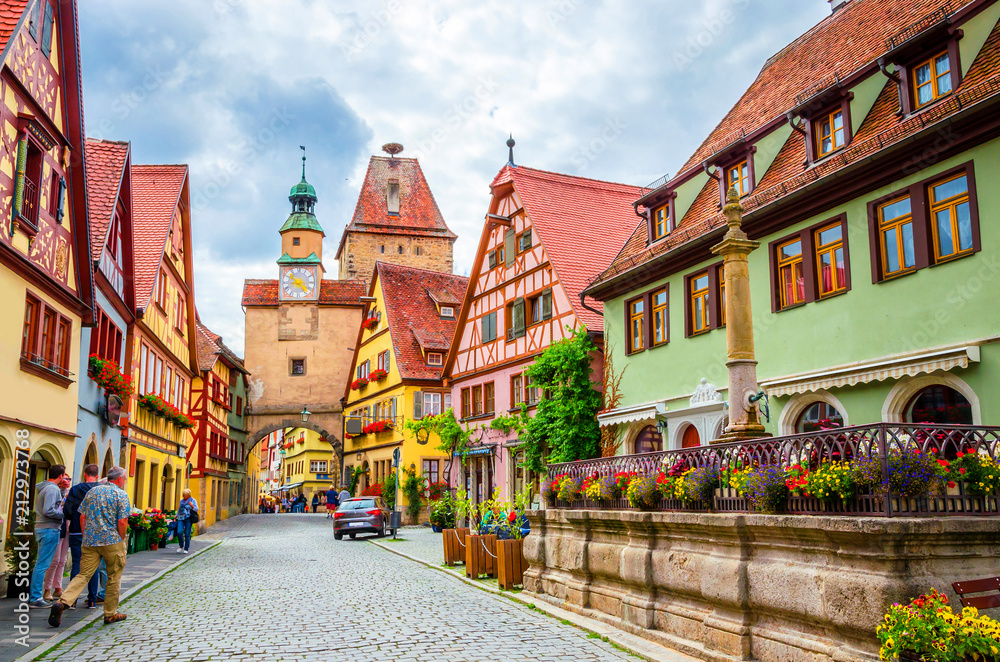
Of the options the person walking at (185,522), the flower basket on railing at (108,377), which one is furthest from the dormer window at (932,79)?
the person walking at (185,522)

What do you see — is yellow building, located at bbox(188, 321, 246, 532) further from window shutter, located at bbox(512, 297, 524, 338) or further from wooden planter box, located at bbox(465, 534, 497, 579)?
wooden planter box, located at bbox(465, 534, 497, 579)

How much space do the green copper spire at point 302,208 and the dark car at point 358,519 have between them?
33.0 meters

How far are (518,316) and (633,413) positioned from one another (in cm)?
845

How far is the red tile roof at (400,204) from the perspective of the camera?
68.9m

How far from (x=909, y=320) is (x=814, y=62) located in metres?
7.95

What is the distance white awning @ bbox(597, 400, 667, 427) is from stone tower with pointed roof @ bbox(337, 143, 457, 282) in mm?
47212

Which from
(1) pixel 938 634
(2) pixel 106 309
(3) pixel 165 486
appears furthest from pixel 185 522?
(1) pixel 938 634

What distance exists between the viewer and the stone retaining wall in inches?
253

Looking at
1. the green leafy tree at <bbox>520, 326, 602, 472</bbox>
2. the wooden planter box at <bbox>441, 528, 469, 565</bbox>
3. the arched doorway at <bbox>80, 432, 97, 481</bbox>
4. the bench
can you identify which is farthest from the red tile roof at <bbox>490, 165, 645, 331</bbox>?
the bench

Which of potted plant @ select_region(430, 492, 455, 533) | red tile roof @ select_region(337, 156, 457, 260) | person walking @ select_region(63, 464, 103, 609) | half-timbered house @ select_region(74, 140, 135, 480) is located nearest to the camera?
person walking @ select_region(63, 464, 103, 609)

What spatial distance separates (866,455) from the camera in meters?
7.01

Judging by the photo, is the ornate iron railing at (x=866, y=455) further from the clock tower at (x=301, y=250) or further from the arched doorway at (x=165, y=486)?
the clock tower at (x=301, y=250)

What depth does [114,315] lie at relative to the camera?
19703 millimetres

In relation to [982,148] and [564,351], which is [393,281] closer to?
[564,351]
